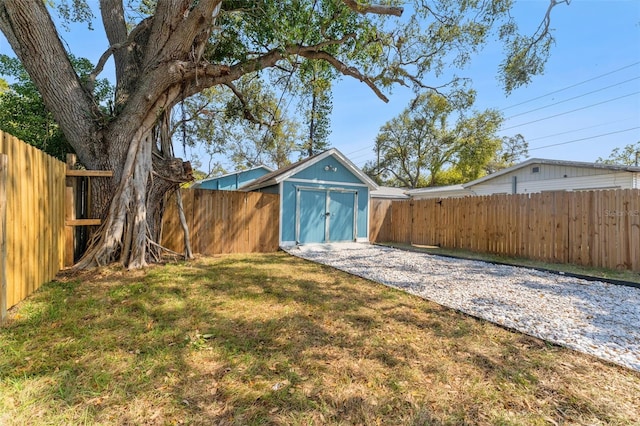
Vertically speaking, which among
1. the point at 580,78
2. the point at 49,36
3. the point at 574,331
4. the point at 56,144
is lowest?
the point at 574,331

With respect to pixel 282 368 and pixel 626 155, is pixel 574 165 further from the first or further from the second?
pixel 626 155

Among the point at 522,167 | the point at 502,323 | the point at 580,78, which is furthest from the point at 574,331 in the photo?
the point at 580,78

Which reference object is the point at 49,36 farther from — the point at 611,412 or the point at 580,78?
the point at 580,78

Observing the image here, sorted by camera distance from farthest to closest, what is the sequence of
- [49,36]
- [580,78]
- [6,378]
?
[580,78] → [49,36] → [6,378]

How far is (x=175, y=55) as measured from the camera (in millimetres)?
5516

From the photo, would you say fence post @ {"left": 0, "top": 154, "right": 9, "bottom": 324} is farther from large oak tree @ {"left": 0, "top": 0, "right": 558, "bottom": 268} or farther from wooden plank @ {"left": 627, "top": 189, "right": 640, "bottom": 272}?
wooden plank @ {"left": 627, "top": 189, "right": 640, "bottom": 272}

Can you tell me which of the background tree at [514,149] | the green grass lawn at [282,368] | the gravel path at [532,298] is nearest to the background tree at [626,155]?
the background tree at [514,149]

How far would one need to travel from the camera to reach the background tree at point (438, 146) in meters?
24.2

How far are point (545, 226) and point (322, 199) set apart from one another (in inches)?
266

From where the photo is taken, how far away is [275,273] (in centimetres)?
571

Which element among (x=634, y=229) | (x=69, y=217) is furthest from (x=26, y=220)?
(x=634, y=229)

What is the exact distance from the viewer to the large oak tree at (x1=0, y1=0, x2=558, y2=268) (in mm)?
5203

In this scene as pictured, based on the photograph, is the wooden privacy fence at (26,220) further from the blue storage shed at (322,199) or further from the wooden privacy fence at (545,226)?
the wooden privacy fence at (545,226)

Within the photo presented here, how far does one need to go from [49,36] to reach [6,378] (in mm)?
5775
